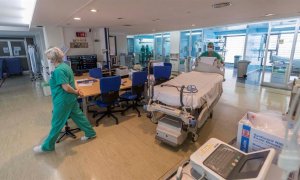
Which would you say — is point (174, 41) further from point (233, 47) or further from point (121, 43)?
point (233, 47)

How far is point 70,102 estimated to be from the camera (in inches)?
96.3

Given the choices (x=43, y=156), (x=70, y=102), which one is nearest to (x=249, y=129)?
(x=70, y=102)

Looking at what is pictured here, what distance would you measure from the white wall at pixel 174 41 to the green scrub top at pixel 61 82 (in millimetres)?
7368

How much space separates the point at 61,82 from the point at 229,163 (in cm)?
221

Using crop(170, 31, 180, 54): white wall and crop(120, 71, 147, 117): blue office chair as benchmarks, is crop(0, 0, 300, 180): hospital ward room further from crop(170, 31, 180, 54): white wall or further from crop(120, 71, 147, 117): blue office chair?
crop(170, 31, 180, 54): white wall

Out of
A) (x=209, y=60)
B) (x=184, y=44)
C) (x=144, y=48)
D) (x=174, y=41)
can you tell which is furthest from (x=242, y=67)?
(x=144, y=48)

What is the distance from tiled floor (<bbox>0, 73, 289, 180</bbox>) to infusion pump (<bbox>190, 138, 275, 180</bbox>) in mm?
1323

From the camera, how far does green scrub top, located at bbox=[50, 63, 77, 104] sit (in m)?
2.26

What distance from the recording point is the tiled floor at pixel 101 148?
2121 millimetres

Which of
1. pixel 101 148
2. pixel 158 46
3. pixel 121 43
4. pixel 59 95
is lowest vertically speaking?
pixel 101 148

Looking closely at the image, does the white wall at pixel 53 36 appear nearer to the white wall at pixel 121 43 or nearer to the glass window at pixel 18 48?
the white wall at pixel 121 43

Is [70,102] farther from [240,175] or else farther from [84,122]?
[240,175]

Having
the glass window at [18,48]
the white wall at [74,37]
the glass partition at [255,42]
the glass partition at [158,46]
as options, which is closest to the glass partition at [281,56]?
the glass partition at [255,42]

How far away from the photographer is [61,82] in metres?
2.26
